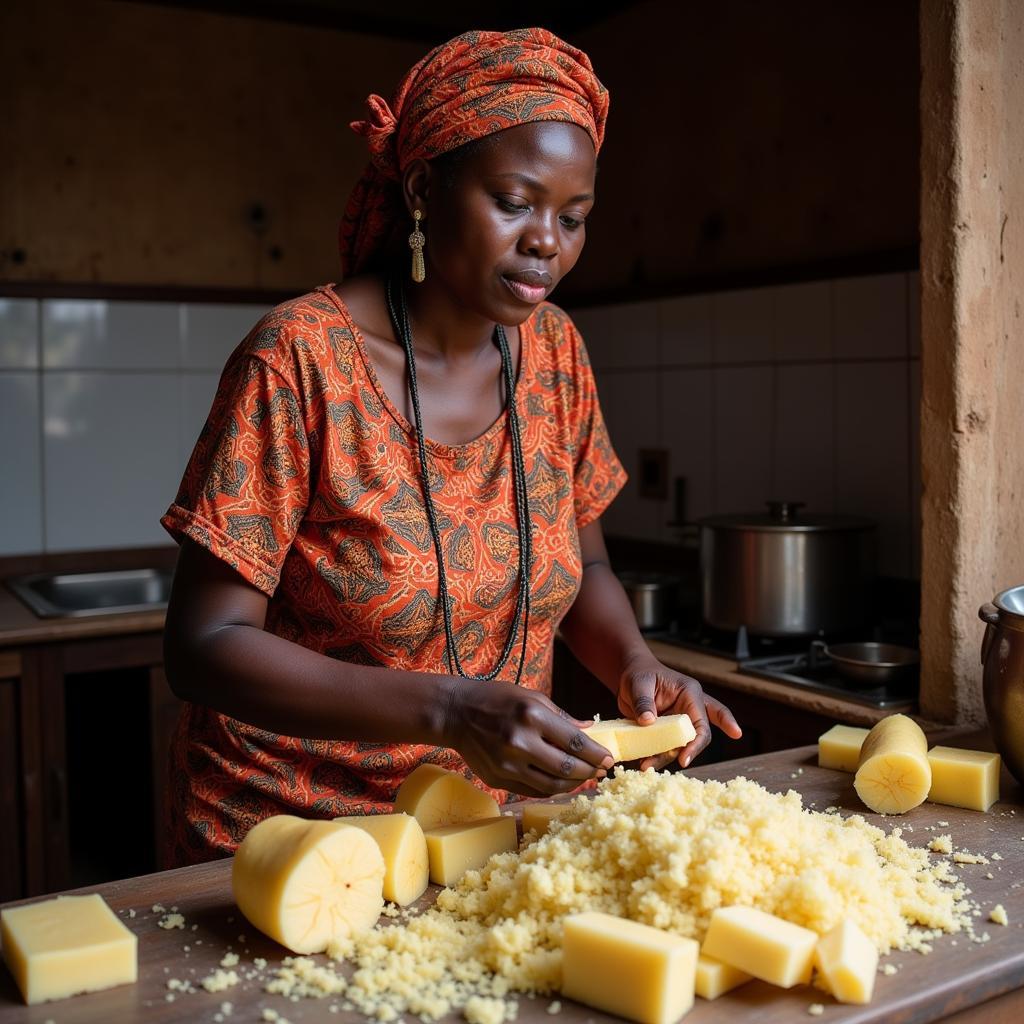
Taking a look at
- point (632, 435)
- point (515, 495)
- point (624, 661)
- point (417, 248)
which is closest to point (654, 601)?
point (632, 435)

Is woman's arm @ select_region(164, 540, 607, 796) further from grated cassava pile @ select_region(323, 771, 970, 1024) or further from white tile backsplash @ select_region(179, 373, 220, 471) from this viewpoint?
white tile backsplash @ select_region(179, 373, 220, 471)

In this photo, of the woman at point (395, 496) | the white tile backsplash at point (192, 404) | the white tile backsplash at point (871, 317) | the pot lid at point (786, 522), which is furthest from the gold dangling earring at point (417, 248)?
the white tile backsplash at point (192, 404)

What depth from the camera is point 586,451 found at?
2.04 metres

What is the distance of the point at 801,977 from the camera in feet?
3.66

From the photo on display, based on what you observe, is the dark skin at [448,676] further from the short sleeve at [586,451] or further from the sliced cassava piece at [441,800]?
the short sleeve at [586,451]

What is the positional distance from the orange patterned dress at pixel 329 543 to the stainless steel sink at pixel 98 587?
208 cm

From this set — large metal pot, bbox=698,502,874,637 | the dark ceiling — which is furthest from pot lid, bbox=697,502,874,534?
the dark ceiling

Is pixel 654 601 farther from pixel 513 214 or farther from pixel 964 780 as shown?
pixel 513 214

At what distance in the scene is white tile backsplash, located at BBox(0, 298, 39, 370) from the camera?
12.3ft

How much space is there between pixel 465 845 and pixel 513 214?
814 millimetres

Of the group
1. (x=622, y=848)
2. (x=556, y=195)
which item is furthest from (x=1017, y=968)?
(x=556, y=195)

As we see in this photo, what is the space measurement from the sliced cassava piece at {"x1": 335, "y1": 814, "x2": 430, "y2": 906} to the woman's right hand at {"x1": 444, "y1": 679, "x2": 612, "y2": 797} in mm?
105

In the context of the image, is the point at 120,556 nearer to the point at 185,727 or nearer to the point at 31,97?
the point at 31,97

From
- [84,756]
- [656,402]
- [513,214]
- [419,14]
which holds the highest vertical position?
[419,14]
